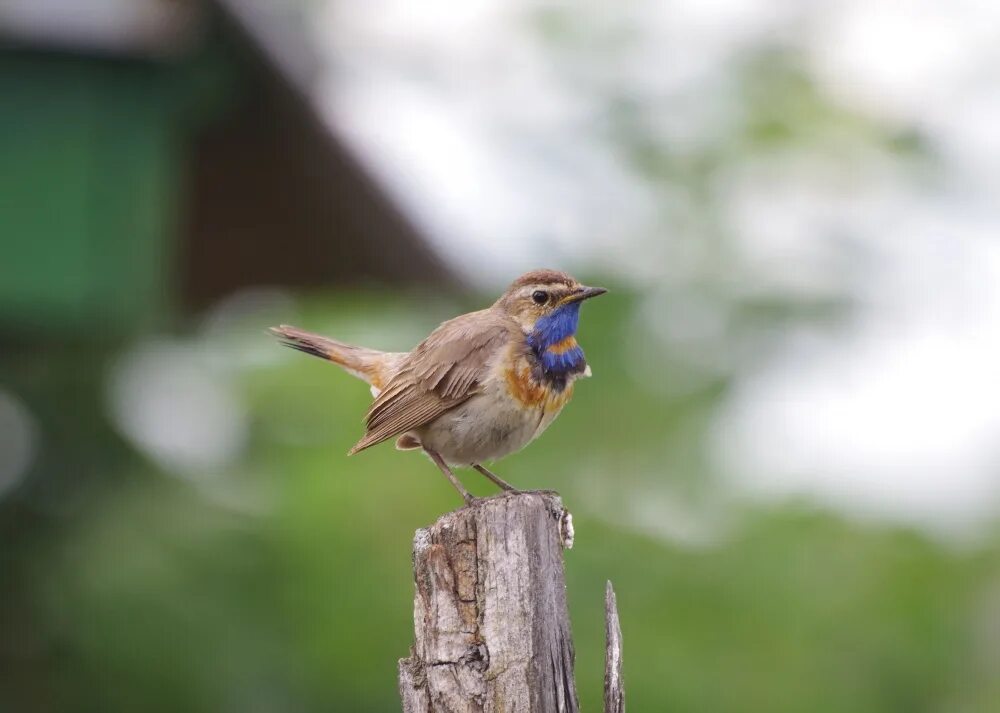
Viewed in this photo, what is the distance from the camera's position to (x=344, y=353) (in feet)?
23.8

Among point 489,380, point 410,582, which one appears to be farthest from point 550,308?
point 410,582

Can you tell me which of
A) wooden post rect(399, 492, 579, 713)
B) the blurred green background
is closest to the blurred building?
the blurred green background

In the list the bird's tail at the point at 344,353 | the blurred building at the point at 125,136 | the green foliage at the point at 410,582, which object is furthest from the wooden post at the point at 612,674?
the blurred building at the point at 125,136

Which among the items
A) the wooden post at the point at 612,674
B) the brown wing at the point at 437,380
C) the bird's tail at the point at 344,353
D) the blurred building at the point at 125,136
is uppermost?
the blurred building at the point at 125,136

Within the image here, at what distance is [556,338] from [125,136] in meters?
3.46

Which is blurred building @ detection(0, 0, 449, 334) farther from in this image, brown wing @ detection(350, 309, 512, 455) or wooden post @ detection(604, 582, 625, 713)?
wooden post @ detection(604, 582, 625, 713)

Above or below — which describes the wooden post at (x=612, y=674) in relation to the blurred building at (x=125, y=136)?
below

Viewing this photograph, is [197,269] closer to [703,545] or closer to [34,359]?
[34,359]

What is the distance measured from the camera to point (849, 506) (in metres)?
8.68

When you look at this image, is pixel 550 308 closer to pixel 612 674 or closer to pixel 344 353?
pixel 344 353

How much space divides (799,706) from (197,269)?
5.93 m

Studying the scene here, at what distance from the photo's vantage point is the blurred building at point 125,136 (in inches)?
330

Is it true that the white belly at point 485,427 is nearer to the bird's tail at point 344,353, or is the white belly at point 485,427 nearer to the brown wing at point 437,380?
the brown wing at point 437,380

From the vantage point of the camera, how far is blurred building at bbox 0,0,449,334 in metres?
8.38
